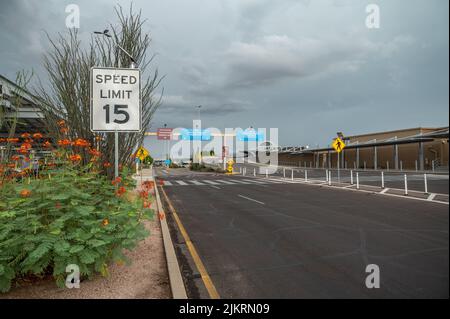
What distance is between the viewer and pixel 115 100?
5891mm

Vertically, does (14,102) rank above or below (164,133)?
below

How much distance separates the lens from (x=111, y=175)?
7.81 metres

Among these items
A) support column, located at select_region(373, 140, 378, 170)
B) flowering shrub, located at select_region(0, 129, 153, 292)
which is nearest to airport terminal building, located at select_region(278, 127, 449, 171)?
support column, located at select_region(373, 140, 378, 170)

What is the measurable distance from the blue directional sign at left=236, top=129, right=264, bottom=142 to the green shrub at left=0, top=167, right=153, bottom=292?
44032 mm

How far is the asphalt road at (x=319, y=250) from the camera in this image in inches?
167

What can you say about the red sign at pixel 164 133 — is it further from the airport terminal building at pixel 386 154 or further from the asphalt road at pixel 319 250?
the asphalt road at pixel 319 250

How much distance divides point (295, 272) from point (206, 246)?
231cm

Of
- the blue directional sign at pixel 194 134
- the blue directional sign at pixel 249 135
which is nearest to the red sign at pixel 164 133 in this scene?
the blue directional sign at pixel 194 134

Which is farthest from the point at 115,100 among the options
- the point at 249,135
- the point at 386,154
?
the point at 386,154

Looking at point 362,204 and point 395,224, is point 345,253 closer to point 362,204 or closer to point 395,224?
point 395,224

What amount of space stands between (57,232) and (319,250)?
4.50 metres

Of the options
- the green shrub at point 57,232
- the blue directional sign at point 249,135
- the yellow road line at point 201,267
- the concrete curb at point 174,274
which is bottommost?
the yellow road line at point 201,267

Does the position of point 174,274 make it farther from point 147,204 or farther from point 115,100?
point 115,100
